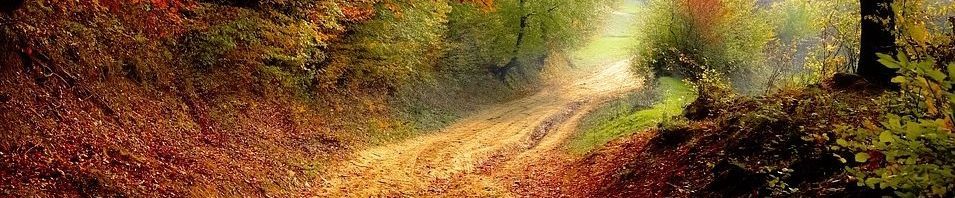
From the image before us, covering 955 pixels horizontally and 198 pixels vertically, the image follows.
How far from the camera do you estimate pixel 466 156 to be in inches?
637

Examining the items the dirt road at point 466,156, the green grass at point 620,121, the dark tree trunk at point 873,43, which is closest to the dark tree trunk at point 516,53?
the dirt road at point 466,156

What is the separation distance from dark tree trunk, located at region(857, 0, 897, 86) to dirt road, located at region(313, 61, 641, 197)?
6.81 m

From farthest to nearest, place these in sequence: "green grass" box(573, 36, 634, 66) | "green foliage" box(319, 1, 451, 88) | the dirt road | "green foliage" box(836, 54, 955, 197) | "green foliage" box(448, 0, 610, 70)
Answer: "green grass" box(573, 36, 634, 66)
"green foliage" box(448, 0, 610, 70)
"green foliage" box(319, 1, 451, 88)
the dirt road
"green foliage" box(836, 54, 955, 197)

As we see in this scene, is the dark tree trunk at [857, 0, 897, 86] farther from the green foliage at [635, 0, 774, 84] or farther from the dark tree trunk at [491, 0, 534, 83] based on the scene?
the dark tree trunk at [491, 0, 534, 83]

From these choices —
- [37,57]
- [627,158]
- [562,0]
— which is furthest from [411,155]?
[562,0]

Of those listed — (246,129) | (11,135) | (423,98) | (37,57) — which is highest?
(37,57)

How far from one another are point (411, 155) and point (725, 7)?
58.7 ft

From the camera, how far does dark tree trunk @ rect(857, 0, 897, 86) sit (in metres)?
9.80

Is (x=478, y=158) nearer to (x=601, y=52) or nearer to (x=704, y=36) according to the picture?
(x=704, y=36)

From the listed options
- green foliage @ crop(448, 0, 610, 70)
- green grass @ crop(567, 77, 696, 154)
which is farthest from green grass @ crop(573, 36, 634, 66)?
green grass @ crop(567, 77, 696, 154)

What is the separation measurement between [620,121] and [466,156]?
5.64 m

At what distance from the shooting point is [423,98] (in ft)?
76.6

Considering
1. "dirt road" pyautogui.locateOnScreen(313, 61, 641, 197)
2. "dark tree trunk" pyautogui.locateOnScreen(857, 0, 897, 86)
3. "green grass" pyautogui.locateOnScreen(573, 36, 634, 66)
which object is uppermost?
"dark tree trunk" pyautogui.locateOnScreen(857, 0, 897, 86)

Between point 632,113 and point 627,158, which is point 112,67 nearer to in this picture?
point 627,158
